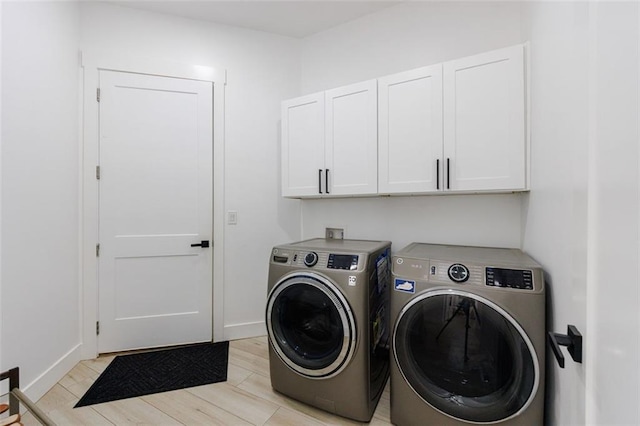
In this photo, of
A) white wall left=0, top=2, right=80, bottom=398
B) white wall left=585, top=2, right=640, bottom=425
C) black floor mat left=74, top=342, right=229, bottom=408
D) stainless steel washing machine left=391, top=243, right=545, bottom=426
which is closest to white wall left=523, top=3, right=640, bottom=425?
white wall left=585, top=2, right=640, bottom=425

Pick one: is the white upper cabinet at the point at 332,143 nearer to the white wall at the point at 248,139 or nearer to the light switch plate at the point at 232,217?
the white wall at the point at 248,139

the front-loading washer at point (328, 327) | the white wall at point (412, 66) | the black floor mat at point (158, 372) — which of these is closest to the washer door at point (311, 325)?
the front-loading washer at point (328, 327)

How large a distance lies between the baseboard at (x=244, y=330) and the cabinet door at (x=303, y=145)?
1.24 meters

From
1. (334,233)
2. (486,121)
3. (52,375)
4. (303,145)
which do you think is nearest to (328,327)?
(334,233)

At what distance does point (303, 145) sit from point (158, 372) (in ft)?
6.43

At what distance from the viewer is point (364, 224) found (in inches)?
93.7

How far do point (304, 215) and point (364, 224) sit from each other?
A: 615 mm

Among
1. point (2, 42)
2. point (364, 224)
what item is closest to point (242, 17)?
point (2, 42)

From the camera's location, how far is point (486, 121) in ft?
5.31

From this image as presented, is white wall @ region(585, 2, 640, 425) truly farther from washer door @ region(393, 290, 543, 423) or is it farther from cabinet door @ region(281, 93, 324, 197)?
cabinet door @ region(281, 93, 324, 197)

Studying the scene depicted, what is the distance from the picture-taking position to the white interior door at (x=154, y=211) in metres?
2.22

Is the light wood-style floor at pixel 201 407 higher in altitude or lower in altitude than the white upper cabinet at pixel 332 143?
lower

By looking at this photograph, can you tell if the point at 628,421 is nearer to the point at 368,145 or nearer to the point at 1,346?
the point at 368,145

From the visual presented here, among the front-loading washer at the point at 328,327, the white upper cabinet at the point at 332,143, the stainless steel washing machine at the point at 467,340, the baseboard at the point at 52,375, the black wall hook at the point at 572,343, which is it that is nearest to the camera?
the black wall hook at the point at 572,343
